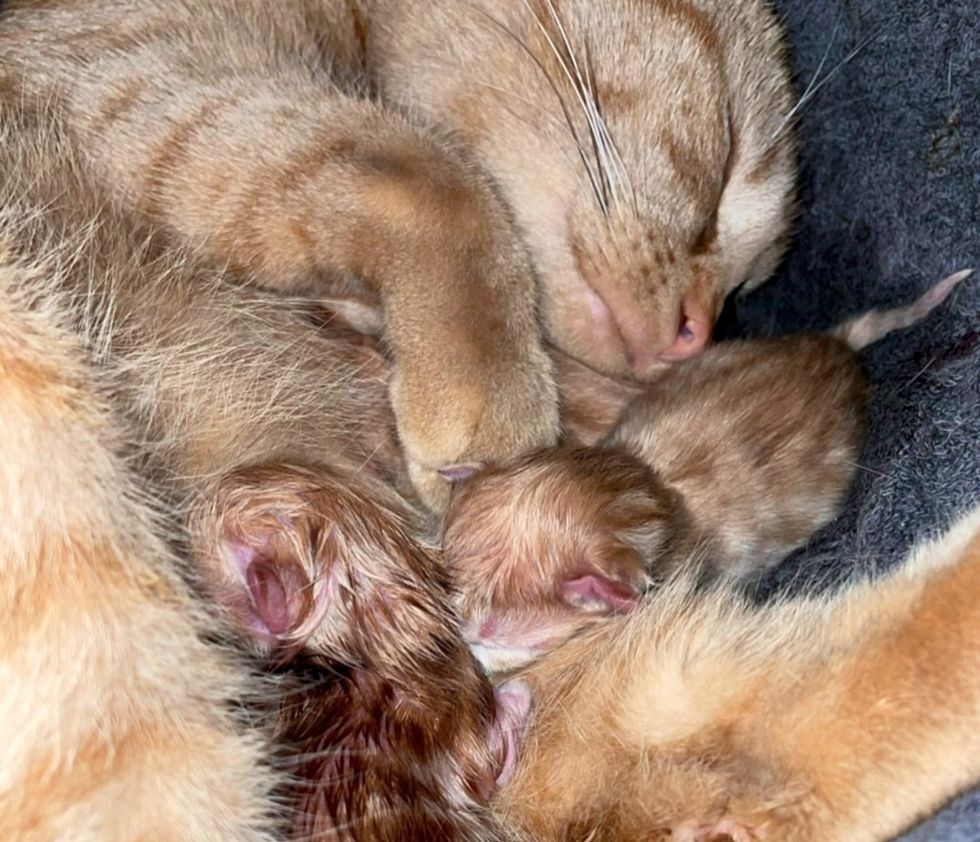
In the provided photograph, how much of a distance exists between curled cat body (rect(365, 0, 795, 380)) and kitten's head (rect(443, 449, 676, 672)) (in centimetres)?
24

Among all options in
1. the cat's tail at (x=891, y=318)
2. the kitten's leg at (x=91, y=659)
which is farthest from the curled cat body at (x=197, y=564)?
the cat's tail at (x=891, y=318)

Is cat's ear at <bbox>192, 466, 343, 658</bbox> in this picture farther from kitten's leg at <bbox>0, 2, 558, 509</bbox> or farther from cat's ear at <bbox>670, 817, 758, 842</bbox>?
cat's ear at <bbox>670, 817, 758, 842</bbox>

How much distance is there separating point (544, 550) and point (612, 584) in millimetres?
78

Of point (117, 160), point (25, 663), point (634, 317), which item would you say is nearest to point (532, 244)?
point (634, 317)

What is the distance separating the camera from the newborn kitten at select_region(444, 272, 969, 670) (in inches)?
44.8

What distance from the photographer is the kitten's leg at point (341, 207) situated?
1114mm

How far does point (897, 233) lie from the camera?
Result: 52.8 inches

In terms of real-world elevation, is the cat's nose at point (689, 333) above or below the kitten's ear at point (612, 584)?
above

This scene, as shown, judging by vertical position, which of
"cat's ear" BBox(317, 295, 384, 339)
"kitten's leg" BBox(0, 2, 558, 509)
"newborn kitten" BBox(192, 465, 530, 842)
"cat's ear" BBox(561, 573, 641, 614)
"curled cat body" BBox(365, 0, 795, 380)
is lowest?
"newborn kitten" BBox(192, 465, 530, 842)

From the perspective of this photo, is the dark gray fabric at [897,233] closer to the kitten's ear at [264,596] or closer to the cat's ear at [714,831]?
the cat's ear at [714,831]

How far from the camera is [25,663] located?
85 cm

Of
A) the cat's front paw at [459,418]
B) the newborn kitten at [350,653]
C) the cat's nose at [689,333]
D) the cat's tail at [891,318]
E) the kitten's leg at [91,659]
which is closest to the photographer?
the kitten's leg at [91,659]

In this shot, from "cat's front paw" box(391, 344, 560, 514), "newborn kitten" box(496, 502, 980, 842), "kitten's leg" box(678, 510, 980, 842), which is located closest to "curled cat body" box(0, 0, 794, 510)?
"cat's front paw" box(391, 344, 560, 514)

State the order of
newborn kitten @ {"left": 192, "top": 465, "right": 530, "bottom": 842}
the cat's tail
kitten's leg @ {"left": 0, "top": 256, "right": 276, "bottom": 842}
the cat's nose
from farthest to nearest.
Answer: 1. the cat's nose
2. the cat's tail
3. newborn kitten @ {"left": 192, "top": 465, "right": 530, "bottom": 842}
4. kitten's leg @ {"left": 0, "top": 256, "right": 276, "bottom": 842}
